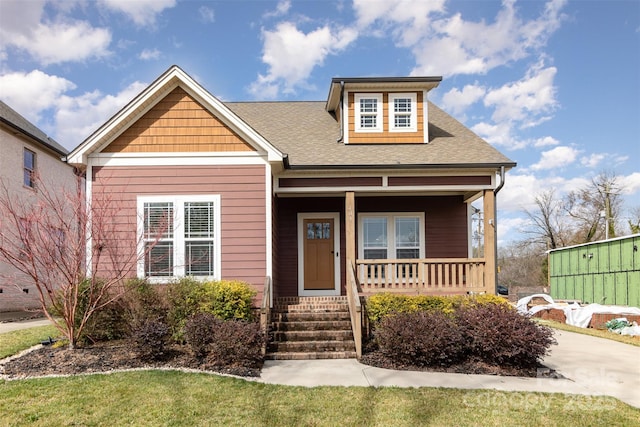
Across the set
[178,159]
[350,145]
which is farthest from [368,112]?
[178,159]

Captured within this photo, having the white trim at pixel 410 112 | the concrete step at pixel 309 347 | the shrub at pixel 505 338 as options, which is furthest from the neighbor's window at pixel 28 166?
the shrub at pixel 505 338

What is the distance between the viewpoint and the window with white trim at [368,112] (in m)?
11.9

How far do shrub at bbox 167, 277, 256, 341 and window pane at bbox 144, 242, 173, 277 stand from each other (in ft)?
2.25

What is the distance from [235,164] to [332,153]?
252 cm

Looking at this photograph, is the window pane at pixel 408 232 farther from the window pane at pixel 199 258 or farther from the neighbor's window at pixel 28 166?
the neighbor's window at pixel 28 166

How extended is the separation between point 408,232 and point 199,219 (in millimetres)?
5796

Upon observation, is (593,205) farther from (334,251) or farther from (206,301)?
(206,301)

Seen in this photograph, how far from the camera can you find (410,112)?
1191 centimetres

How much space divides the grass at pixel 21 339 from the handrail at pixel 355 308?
611 centimetres

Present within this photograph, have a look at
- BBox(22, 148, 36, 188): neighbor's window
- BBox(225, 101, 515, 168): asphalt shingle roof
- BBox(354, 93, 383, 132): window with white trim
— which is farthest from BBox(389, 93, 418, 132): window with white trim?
BBox(22, 148, 36, 188): neighbor's window

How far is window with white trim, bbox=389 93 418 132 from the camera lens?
11875mm

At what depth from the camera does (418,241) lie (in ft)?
40.4

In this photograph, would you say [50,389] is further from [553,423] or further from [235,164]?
[553,423]

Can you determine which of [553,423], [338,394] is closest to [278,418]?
[338,394]
